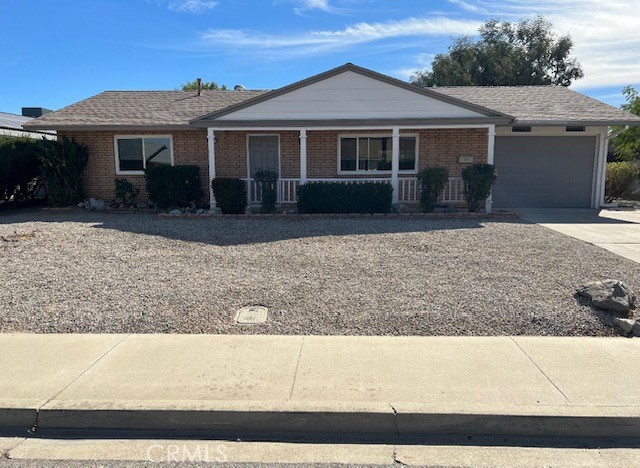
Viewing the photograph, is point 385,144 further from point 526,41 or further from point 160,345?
point 526,41

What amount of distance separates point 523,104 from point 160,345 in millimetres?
15752

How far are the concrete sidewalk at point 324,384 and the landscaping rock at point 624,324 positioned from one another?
0.82 ft

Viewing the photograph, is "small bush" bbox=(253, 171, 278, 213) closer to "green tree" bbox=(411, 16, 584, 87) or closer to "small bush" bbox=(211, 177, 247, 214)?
"small bush" bbox=(211, 177, 247, 214)

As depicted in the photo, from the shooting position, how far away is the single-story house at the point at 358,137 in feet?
46.5

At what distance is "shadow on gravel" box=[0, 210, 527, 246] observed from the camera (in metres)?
10.4

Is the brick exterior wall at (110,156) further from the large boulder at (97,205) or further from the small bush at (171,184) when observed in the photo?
the small bush at (171,184)

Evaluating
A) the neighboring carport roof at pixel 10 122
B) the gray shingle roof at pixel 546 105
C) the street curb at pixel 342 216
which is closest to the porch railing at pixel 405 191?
the street curb at pixel 342 216

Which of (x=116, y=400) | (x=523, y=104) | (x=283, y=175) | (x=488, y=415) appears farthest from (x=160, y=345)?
(x=523, y=104)

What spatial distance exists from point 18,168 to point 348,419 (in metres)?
15.1

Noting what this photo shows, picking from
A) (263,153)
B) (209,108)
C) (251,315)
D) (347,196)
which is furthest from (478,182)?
(251,315)

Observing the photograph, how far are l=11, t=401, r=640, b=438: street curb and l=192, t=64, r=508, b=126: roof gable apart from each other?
1138 cm

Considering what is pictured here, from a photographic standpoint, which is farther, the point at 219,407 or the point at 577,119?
the point at 577,119

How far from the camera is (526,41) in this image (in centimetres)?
3488

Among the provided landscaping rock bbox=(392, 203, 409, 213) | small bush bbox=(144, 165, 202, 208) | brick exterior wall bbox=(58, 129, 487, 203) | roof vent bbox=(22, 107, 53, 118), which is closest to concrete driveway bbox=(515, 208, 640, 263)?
brick exterior wall bbox=(58, 129, 487, 203)
